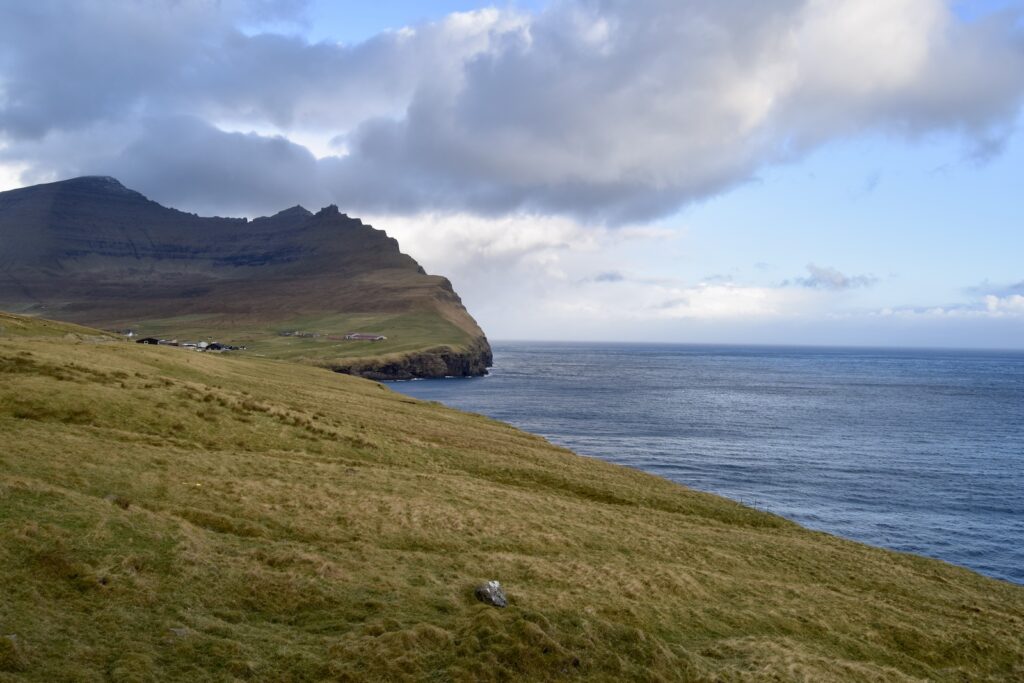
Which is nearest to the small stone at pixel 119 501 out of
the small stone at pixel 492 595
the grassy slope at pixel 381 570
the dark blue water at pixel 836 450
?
the grassy slope at pixel 381 570

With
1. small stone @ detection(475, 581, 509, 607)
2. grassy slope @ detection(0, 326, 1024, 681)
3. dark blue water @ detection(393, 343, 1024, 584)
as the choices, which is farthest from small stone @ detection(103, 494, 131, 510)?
dark blue water @ detection(393, 343, 1024, 584)

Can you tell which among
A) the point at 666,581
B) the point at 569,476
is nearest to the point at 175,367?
the point at 569,476

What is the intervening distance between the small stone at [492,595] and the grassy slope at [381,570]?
1.64 feet

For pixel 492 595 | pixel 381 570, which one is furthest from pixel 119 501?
pixel 492 595

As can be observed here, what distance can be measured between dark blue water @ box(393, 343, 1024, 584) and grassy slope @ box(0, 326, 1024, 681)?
14161 mm

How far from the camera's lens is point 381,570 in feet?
76.4

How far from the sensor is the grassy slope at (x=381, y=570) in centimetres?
1675

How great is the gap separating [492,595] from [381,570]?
15.6ft

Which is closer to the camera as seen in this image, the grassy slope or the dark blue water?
the grassy slope

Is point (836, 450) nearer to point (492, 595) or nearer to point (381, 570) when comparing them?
point (492, 595)

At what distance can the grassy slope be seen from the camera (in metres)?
16.8

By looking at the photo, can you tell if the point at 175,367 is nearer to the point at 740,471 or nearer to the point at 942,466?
the point at 740,471

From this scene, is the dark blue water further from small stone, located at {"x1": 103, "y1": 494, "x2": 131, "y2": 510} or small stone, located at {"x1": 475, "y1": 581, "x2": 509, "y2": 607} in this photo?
small stone, located at {"x1": 103, "y1": 494, "x2": 131, "y2": 510}

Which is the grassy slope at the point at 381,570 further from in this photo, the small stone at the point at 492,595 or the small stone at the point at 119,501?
the small stone at the point at 492,595
